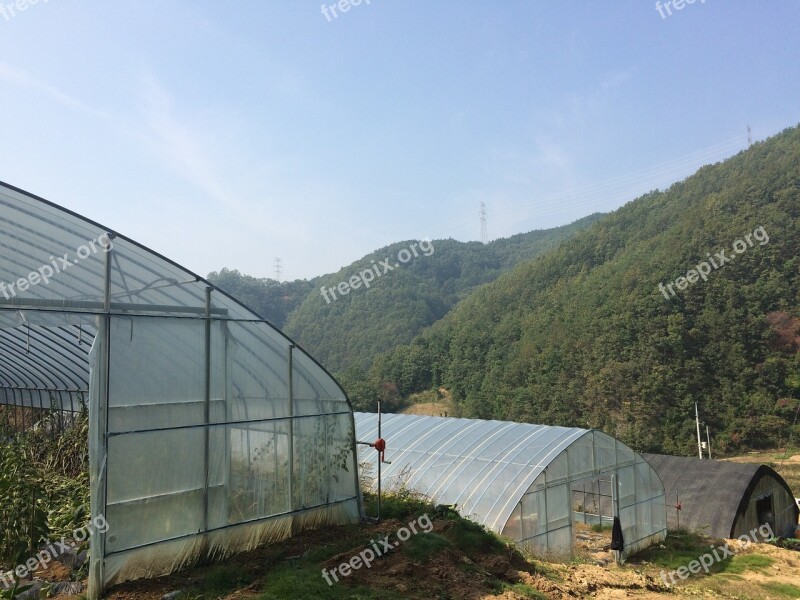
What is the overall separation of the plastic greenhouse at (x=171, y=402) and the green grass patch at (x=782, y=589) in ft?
34.5

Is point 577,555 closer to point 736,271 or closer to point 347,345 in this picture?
point 736,271

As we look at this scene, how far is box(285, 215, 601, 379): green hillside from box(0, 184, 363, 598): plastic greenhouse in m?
60.5

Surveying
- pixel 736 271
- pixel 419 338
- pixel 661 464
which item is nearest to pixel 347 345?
pixel 419 338

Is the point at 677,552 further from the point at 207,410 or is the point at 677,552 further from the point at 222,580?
the point at 207,410

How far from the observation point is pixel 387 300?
8888 centimetres

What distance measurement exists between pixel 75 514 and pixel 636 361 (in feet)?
164

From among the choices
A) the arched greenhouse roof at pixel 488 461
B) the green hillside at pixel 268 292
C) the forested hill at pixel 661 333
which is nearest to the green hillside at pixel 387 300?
the green hillside at pixel 268 292

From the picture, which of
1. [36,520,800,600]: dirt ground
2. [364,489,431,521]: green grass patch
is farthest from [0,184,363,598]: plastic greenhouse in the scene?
[364,489,431,521]: green grass patch

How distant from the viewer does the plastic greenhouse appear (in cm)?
708

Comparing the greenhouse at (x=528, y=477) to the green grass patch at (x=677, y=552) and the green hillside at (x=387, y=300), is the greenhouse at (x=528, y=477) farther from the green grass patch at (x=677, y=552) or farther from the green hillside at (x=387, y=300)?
the green hillside at (x=387, y=300)

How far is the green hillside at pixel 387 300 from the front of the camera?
82812mm

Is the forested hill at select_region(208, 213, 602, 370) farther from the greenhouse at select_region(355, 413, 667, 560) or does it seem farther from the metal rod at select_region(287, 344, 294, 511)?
the metal rod at select_region(287, 344, 294, 511)

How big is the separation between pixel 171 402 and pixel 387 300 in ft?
266

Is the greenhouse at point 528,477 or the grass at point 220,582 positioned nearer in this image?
the grass at point 220,582
